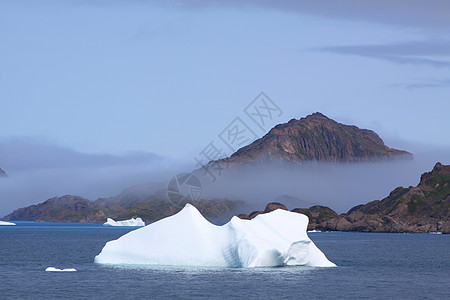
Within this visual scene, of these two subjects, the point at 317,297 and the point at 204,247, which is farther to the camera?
the point at 204,247

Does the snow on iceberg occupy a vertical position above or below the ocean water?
above

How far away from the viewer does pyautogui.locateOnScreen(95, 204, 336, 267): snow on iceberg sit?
194 ft

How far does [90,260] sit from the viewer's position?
7506 cm

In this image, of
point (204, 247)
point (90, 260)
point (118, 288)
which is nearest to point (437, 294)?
point (204, 247)

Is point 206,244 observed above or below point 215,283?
above

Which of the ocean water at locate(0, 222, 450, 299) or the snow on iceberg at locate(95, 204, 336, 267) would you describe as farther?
the snow on iceberg at locate(95, 204, 336, 267)

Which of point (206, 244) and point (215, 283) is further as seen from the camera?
point (206, 244)

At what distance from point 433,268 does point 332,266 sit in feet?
48.9

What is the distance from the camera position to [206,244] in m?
59.7

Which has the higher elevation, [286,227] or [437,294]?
[286,227]

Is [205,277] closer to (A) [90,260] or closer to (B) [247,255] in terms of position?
(B) [247,255]

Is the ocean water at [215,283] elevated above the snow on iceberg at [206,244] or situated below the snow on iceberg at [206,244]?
below

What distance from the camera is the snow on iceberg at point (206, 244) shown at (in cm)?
5925

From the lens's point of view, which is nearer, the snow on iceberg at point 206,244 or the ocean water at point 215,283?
the ocean water at point 215,283
